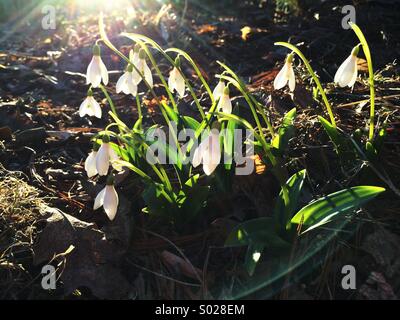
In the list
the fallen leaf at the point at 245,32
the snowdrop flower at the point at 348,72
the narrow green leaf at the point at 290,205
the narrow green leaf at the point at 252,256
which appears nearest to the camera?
the narrow green leaf at the point at 252,256

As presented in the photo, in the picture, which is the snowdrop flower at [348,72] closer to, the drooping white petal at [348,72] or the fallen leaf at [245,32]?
the drooping white petal at [348,72]

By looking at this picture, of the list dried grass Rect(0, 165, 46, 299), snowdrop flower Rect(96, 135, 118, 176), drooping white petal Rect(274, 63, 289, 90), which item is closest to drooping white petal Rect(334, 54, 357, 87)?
drooping white petal Rect(274, 63, 289, 90)

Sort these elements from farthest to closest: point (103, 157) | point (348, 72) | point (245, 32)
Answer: point (245, 32) → point (348, 72) → point (103, 157)

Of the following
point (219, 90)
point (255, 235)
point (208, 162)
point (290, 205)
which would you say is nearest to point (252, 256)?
point (255, 235)

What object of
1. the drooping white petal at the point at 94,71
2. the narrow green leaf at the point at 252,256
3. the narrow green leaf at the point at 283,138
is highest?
the drooping white petal at the point at 94,71

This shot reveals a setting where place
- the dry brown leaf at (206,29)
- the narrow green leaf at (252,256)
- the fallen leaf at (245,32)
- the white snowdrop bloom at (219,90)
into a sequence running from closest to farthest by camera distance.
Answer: the narrow green leaf at (252,256) → the white snowdrop bloom at (219,90) → the fallen leaf at (245,32) → the dry brown leaf at (206,29)

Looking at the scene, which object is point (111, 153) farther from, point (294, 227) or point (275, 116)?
point (275, 116)

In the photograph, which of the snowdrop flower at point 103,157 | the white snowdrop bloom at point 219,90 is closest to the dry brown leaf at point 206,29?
the white snowdrop bloom at point 219,90

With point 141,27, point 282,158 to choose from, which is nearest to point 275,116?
point 282,158

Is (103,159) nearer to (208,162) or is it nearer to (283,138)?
(208,162)

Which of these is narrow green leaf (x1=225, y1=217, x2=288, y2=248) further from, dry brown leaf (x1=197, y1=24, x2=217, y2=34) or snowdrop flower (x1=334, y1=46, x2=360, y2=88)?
dry brown leaf (x1=197, y1=24, x2=217, y2=34)
